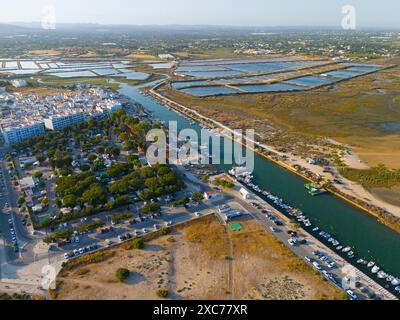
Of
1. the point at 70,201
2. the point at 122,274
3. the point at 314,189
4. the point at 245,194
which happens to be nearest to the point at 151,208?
the point at 70,201

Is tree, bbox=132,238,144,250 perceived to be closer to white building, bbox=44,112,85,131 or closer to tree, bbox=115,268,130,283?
tree, bbox=115,268,130,283

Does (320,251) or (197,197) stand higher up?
(197,197)

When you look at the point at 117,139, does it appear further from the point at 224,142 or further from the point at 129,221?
the point at 129,221

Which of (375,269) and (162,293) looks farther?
(375,269)

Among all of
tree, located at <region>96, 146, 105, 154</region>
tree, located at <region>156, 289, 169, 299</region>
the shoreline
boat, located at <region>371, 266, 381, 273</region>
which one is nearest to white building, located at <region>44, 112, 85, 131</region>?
tree, located at <region>96, 146, 105, 154</region>

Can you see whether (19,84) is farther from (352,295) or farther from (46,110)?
(352,295)

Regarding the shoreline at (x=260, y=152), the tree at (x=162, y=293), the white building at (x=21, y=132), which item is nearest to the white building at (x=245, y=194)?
the shoreline at (x=260, y=152)

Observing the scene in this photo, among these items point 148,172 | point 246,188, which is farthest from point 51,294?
point 246,188
